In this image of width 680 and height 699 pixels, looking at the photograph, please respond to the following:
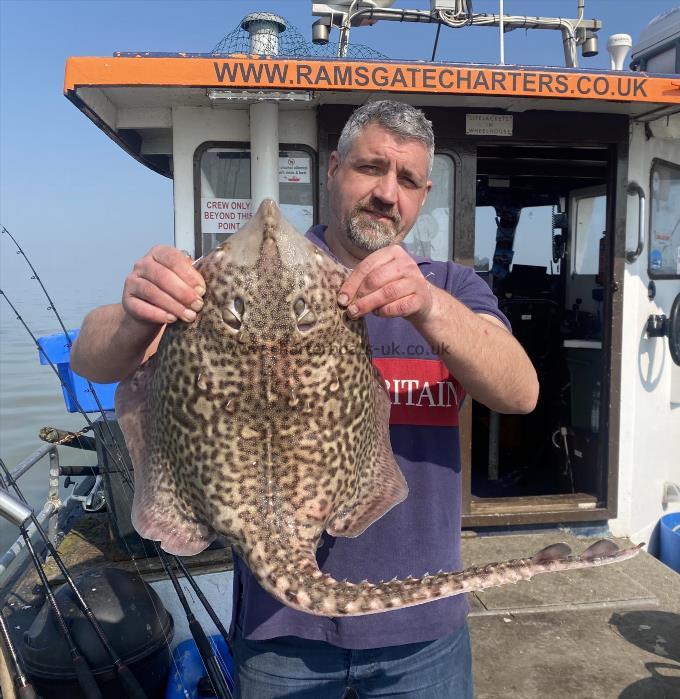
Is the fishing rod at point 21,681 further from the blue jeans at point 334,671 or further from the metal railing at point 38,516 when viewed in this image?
the metal railing at point 38,516

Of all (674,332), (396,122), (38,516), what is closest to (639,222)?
(674,332)

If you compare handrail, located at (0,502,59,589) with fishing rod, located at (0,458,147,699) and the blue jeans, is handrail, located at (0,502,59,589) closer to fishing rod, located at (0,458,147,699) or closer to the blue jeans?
fishing rod, located at (0,458,147,699)

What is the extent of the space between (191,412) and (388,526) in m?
0.90

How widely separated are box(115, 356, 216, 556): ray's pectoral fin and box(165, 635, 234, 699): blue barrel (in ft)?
6.66

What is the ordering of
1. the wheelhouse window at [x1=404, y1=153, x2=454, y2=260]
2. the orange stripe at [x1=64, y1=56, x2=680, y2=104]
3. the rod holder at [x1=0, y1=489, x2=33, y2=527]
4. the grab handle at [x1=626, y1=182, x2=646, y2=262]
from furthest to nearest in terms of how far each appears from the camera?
the grab handle at [x1=626, y1=182, x2=646, y2=262]
the wheelhouse window at [x1=404, y1=153, x2=454, y2=260]
the orange stripe at [x1=64, y1=56, x2=680, y2=104]
the rod holder at [x1=0, y1=489, x2=33, y2=527]

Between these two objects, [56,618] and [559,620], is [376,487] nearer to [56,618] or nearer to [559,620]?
[56,618]

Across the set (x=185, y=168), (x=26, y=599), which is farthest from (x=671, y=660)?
(x=185, y=168)

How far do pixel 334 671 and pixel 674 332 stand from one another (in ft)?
16.4

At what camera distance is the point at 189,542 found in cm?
177

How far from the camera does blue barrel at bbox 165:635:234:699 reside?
11.6 ft

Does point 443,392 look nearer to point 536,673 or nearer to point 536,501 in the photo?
point 536,673

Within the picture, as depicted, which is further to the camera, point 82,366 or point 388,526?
point 388,526

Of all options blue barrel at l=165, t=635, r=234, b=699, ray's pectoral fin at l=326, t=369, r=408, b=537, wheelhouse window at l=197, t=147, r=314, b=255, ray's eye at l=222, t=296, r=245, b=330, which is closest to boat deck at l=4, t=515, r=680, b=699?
blue barrel at l=165, t=635, r=234, b=699

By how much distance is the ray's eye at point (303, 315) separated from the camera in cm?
163
